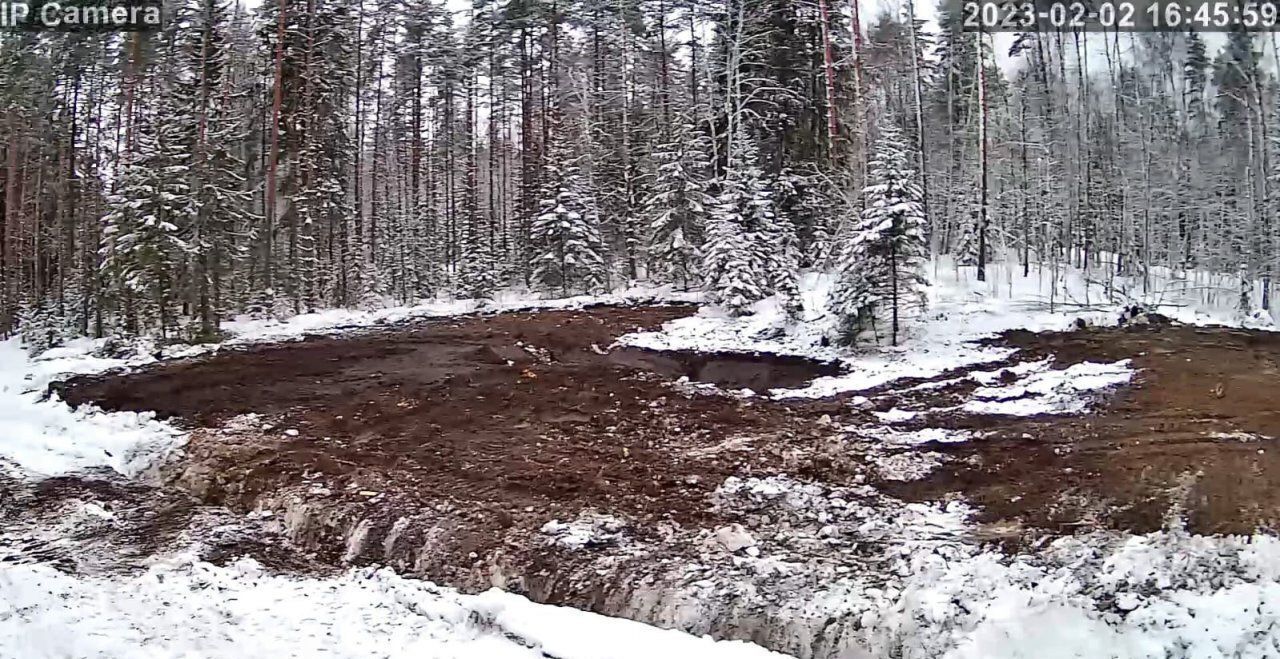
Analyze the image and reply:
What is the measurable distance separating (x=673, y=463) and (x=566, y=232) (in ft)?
61.3

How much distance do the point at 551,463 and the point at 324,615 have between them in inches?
136

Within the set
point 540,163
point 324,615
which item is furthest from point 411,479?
point 540,163

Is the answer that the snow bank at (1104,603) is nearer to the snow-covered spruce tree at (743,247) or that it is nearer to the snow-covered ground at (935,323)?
the snow-covered ground at (935,323)

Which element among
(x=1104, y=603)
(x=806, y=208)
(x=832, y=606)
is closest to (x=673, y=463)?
(x=832, y=606)

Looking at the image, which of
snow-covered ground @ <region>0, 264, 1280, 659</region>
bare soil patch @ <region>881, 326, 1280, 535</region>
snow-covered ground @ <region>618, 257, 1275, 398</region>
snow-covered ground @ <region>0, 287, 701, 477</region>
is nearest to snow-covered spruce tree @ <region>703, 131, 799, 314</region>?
snow-covered ground @ <region>618, 257, 1275, 398</region>

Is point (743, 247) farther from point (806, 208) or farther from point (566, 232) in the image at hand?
point (566, 232)

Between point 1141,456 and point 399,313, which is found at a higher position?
point 399,313

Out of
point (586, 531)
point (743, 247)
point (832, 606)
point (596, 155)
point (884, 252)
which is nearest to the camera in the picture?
point (832, 606)

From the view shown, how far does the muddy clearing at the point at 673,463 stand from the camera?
252 inches

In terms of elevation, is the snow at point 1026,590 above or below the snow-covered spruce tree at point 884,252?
below

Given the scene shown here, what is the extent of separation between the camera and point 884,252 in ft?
45.3

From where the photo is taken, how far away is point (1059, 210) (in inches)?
1196

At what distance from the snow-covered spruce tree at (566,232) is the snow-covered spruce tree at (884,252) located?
13.7 meters

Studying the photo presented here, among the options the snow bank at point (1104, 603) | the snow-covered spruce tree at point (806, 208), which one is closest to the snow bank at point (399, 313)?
the snow-covered spruce tree at point (806, 208)
